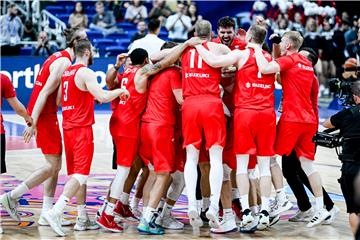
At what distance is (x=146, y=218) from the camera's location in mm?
9023

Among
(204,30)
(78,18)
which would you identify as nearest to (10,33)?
(78,18)

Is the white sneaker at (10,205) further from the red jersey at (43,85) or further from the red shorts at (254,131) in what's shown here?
the red shorts at (254,131)

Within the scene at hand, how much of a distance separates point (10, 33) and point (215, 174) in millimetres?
A: 14600

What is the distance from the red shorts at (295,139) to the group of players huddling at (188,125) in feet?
0.04

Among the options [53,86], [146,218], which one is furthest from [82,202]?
[53,86]

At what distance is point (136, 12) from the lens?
24391 mm

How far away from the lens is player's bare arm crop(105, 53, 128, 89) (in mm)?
9282

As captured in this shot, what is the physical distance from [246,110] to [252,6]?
59.5 ft

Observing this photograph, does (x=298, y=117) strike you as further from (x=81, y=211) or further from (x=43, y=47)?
(x=43, y=47)

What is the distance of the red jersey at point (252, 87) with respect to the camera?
9.05 meters

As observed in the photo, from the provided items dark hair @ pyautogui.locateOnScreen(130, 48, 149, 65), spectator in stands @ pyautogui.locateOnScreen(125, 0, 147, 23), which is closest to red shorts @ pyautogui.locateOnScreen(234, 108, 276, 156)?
dark hair @ pyautogui.locateOnScreen(130, 48, 149, 65)

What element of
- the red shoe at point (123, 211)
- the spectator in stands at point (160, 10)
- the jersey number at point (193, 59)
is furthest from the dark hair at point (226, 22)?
the spectator in stands at point (160, 10)

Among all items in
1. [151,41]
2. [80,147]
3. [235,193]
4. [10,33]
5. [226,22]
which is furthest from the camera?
[10,33]

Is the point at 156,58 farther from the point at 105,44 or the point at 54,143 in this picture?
the point at 105,44
